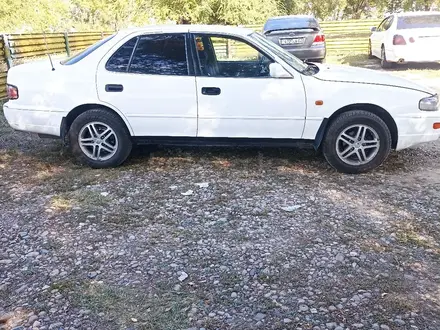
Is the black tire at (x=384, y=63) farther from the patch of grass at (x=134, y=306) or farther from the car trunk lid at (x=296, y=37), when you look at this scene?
the patch of grass at (x=134, y=306)

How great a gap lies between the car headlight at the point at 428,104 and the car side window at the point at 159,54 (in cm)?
261

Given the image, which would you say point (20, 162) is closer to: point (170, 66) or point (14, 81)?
point (14, 81)

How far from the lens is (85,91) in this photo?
4.81 m

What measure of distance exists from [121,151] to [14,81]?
58.1 inches

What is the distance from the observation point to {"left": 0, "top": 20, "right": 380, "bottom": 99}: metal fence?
940cm

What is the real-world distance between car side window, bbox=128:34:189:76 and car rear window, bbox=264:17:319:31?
7422 millimetres

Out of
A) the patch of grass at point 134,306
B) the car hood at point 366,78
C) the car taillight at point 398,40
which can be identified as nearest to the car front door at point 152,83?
the car hood at point 366,78

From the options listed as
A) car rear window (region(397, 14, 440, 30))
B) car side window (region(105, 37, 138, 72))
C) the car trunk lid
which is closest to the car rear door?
car rear window (region(397, 14, 440, 30))

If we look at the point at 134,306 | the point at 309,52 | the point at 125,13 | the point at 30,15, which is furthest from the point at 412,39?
the point at 125,13

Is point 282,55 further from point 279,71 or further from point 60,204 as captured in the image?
point 60,204

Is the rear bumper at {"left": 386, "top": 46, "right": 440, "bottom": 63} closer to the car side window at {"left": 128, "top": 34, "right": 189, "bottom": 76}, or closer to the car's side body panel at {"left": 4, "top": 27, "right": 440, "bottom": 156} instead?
the car's side body panel at {"left": 4, "top": 27, "right": 440, "bottom": 156}

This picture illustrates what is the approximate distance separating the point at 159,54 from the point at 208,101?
2.63 ft

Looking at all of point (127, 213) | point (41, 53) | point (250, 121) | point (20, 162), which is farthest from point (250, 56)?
point (41, 53)

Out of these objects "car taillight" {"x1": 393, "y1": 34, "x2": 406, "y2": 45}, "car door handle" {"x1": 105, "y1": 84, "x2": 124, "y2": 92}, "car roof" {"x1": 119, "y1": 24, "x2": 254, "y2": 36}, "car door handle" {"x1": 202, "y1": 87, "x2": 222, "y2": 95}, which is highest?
"car roof" {"x1": 119, "y1": 24, "x2": 254, "y2": 36}
